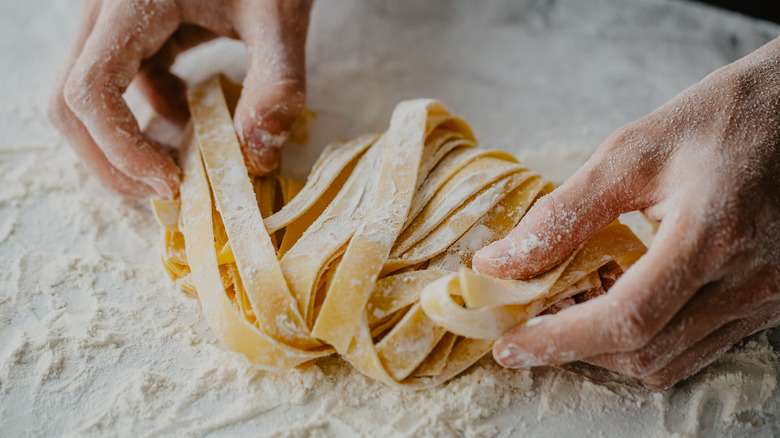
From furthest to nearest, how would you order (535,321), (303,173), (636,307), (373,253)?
(303,173) → (373,253) → (535,321) → (636,307)

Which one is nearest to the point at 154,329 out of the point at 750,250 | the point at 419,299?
the point at 419,299

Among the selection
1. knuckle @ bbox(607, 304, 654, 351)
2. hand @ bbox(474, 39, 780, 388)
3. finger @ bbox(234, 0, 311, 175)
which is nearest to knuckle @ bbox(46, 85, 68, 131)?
finger @ bbox(234, 0, 311, 175)

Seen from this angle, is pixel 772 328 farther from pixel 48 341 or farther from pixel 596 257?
pixel 48 341

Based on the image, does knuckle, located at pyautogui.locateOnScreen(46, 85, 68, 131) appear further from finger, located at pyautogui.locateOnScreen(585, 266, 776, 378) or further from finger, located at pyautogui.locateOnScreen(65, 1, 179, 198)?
finger, located at pyautogui.locateOnScreen(585, 266, 776, 378)

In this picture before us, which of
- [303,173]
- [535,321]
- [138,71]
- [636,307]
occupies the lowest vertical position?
[303,173]

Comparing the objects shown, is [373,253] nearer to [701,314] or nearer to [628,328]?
[628,328]

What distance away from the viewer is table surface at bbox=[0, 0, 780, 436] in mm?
1452

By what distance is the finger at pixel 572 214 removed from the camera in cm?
144

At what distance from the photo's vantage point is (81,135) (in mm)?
1936

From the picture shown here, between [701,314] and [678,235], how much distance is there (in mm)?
195

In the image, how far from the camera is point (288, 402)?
4.80 ft

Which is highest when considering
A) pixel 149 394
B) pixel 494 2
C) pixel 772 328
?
pixel 494 2

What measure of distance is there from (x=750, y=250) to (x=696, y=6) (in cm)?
213

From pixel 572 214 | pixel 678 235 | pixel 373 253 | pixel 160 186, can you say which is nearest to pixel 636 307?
pixel 678 235
